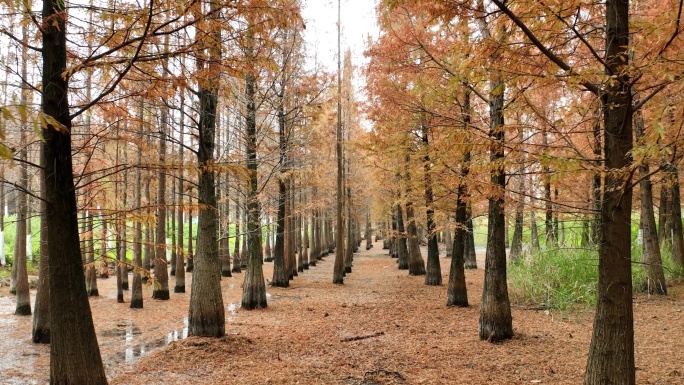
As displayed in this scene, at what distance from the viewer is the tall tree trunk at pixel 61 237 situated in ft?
15.3

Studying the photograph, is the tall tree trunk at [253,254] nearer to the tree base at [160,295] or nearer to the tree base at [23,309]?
the tree base at [160,295]

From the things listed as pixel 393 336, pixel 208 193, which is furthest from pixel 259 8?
Result: pixel 393 336

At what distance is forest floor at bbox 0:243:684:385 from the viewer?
6055 millimetres

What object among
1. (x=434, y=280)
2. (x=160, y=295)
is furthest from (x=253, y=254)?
(x=434, y=280)

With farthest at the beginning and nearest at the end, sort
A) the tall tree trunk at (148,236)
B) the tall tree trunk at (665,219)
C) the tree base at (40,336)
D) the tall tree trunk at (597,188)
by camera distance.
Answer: the tall tree trunk at (665,219) < the tree base at (40,336) < the tall tree trunk at (148,236) < the tall tree trunk at (597,188)

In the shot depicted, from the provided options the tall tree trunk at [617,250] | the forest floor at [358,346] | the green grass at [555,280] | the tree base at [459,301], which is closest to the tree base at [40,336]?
the forest floor at [358,346]

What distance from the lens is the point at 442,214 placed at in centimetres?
1204

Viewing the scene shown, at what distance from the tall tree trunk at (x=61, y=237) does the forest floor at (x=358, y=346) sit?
174 cm

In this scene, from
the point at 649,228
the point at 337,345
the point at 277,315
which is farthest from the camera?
the point at 277,315

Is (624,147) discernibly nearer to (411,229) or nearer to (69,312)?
(69,312)

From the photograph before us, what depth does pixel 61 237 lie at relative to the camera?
15.3ft

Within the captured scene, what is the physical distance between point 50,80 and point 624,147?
5846 mm

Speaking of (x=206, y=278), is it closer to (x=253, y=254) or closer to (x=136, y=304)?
(x=253, y=254)

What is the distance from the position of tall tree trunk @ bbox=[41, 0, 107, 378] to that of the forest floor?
1.74 metres
